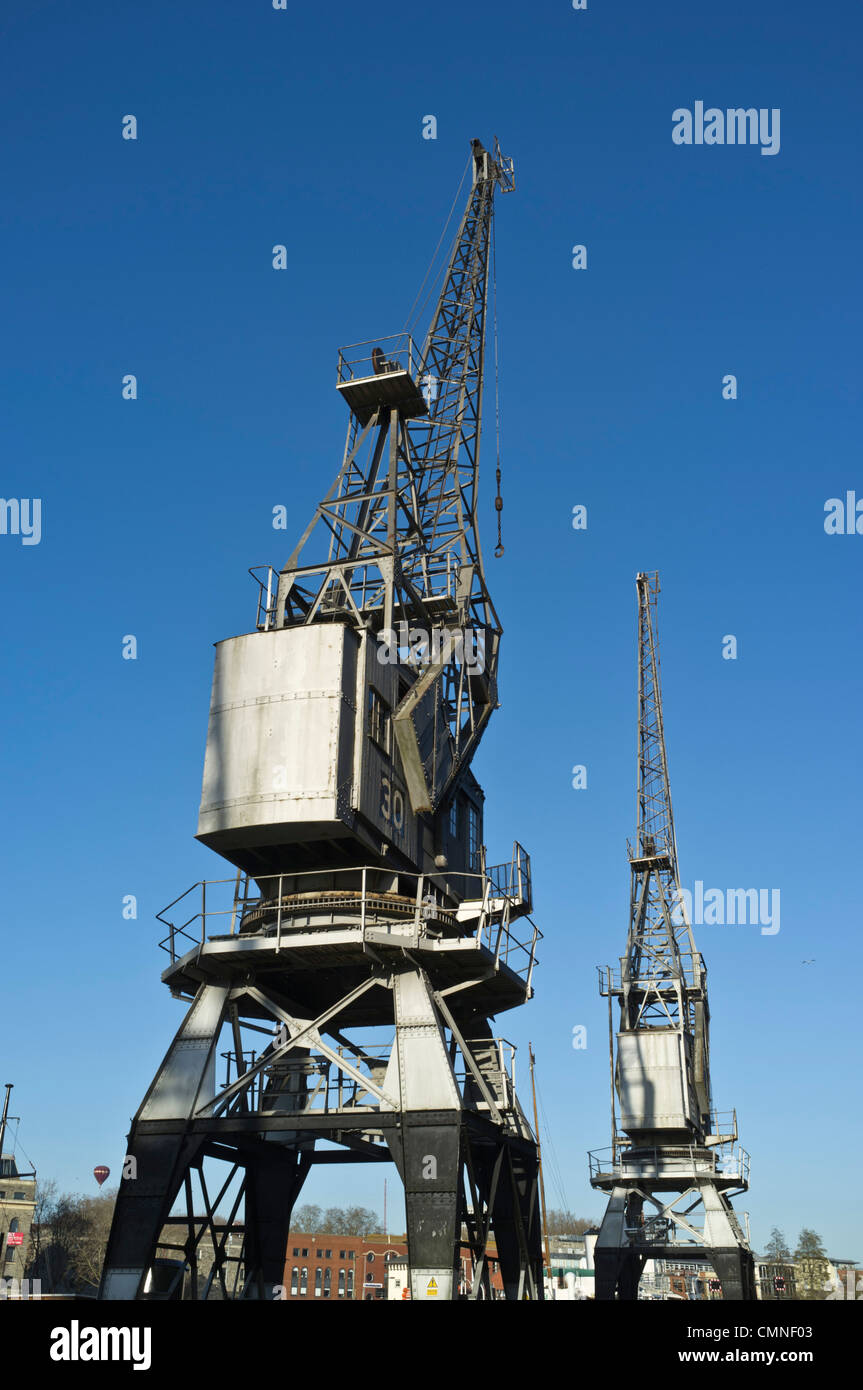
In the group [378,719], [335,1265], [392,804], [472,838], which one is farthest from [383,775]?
[335,1265]

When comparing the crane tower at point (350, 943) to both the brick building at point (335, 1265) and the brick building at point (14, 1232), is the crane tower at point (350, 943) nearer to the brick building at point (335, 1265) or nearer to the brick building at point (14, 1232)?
the brick building at point (14, 1232)

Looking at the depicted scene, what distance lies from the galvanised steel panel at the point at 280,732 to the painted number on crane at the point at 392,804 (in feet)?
5.44

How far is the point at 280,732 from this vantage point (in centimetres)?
2650

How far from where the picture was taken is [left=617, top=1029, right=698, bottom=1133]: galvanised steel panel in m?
50.8

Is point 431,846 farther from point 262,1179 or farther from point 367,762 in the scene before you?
point 262,1179

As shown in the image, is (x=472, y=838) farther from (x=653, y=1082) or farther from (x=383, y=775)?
(x=653, y=1082)

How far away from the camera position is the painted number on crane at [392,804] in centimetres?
2779

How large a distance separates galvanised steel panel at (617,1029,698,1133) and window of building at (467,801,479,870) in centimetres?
2211

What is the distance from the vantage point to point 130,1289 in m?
23.8

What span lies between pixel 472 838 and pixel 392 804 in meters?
7.03

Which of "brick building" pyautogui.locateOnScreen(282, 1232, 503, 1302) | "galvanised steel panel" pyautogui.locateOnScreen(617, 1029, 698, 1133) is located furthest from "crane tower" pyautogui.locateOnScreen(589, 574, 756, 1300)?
"brick building" pyautogui.locateOnScreen(282, 1232, 503, 1302)

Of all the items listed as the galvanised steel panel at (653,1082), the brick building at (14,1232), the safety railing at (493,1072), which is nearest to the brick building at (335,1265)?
the brick building at (14,1232)
